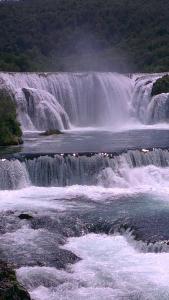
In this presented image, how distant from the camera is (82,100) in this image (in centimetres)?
3762

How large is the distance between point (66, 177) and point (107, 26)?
50973mm

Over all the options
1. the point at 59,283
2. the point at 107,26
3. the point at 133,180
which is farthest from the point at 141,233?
the point at 107,26

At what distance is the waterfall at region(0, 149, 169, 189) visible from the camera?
21250 millimetres

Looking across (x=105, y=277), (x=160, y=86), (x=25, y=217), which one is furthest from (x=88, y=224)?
(x=160, y=86)

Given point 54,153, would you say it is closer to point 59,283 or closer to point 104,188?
point 104,188

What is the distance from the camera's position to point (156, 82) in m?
37.9

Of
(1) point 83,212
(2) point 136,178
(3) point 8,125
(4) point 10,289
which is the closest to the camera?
(4) point 10,289

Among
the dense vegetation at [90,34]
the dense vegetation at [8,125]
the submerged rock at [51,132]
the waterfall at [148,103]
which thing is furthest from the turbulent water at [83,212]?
the dense vegetation at [90,34]

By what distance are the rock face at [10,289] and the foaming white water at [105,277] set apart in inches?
29.1

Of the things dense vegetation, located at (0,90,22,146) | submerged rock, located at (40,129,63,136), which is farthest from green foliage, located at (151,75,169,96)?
dense vegetation, located at (0,90,22,146)

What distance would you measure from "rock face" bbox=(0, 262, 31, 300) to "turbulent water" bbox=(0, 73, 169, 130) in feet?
69.8

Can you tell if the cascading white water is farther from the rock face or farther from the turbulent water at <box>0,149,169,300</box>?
the rock face

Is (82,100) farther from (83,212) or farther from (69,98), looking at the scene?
(83,212)

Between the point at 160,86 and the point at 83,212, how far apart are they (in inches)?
834
